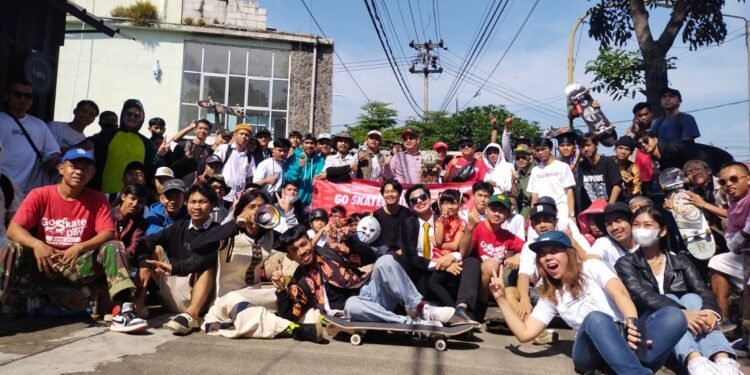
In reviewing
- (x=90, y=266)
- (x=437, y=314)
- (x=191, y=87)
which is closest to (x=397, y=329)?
(x=437, y=314)

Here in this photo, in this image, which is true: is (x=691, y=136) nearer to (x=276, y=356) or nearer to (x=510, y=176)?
(x=510, y=176)

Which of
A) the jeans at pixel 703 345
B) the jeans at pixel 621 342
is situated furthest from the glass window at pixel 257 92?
the jeans at pixel 703 345

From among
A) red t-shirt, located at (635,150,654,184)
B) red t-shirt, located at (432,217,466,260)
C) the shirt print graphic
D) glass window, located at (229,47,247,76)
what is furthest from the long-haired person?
glass window, located at (229,47,247,76)

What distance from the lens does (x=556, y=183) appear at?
276 inches

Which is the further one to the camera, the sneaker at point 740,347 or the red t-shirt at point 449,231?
the red t-shirt at point 449,231

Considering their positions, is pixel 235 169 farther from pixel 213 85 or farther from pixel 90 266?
pixel 213 85

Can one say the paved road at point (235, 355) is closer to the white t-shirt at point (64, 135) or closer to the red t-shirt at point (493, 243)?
the red t-shirt at point (493, 243)

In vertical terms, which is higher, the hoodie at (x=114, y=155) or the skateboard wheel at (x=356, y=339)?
the hoodie at (x=114, y=155)

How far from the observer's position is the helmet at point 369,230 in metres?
6.07

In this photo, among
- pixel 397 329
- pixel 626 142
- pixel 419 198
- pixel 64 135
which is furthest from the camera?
pixel 626 142

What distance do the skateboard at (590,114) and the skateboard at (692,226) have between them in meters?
1.94

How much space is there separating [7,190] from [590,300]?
16.5 feet

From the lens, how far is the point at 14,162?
5.79m

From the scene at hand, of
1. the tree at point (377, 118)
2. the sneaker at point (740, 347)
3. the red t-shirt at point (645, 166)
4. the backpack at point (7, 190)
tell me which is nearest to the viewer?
the sneaker at point (740, 347)
